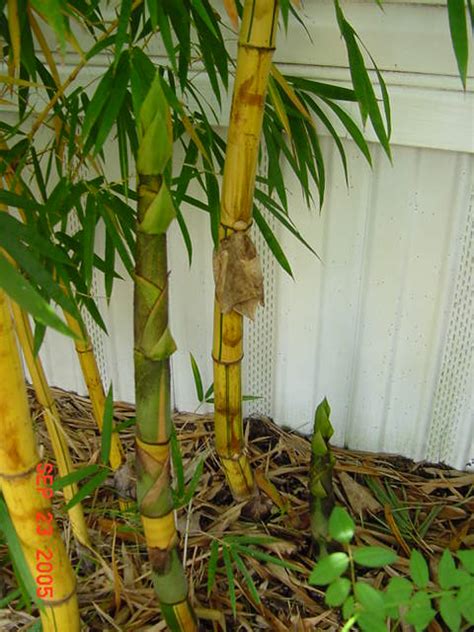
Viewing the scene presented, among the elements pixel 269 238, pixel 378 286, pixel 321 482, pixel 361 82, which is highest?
pixel 361 82

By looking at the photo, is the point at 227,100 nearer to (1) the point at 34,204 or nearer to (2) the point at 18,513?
(1) the point at 34,204

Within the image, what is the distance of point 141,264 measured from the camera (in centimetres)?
63

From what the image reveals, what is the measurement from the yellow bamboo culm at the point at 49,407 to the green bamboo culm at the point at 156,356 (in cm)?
17

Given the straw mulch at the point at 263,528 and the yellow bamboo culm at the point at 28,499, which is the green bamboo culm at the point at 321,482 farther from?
the yellow bamboo culm at the point at 28,499

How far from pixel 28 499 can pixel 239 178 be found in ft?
1.35

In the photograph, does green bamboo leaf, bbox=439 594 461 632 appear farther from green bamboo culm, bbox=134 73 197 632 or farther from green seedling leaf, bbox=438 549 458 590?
green bamboo culm, bbox=134 73 197 632

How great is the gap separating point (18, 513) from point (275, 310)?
0.62 metres

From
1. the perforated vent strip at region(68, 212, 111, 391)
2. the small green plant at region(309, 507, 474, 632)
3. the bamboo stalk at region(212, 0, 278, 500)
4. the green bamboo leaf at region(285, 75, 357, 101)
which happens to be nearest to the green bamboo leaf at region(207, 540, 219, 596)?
the bamboo stalk at region(212, 0, 278, 500)

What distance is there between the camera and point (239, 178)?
774mm

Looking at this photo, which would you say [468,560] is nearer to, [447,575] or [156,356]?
[447,575]

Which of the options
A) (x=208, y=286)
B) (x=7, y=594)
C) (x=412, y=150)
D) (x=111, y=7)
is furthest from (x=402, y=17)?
(x=7, y=594)

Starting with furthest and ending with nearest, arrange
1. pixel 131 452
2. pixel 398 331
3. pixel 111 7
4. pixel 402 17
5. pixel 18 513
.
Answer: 1. pixel 131 452
2. pixel 398 331
3. pixel 111 7
4. pixel 402 17
5. pixel 18 513

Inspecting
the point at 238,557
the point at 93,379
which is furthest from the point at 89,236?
the point at 238,557
